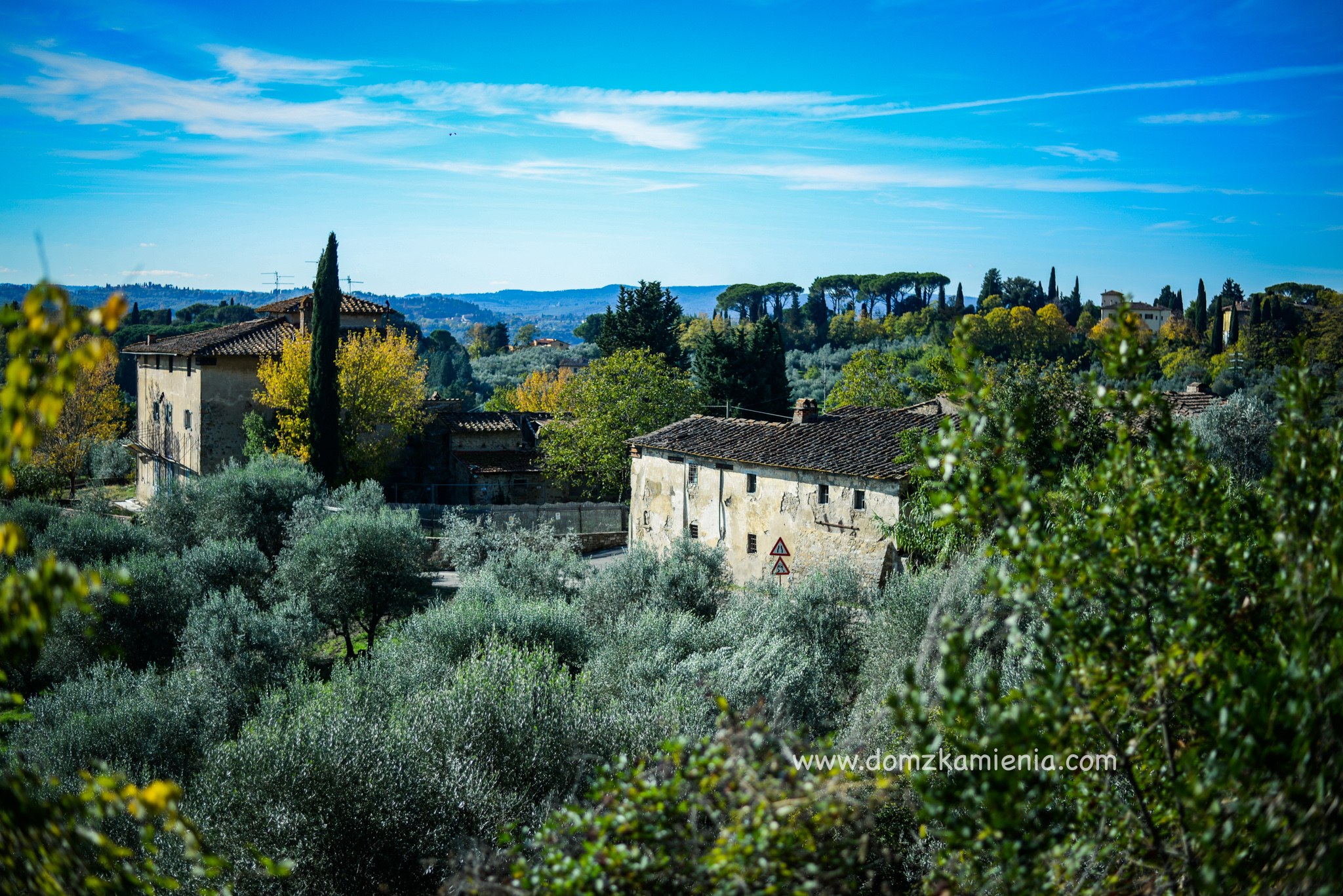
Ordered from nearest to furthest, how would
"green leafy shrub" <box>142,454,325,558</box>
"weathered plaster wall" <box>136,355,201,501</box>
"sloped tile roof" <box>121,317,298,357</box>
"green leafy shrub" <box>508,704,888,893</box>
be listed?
"green leafy shrub" <box>508,704,888,893</box>, "green leafy shrub" <box>142,454,325,558</box>, "sloped tile roof" <box>121,317,298,357</box>, "weathered plaster wall" <box>136,355,201,501</box>

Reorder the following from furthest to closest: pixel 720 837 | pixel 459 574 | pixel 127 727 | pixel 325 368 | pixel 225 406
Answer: pixel 225 406 < pixel 325 368 < pixel 459 574 < pixel 127 727 < pixel 720 837

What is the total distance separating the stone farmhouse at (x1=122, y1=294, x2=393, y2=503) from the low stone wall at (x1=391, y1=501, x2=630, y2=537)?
9374mm

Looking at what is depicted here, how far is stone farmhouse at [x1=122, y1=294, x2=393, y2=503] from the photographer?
38062 mm

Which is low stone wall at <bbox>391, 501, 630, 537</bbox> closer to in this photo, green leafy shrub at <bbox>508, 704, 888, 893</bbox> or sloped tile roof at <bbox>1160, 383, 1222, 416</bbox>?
sloped tile roof at <bbox>1160, 383, 1222, 416</bbox>

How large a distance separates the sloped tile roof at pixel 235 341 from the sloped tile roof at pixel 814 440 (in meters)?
19.1

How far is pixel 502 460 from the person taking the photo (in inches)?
1714

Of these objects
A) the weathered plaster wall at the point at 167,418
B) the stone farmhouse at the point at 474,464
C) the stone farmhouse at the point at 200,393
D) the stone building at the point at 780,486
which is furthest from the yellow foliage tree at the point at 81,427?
the stone building at the point at 780,486

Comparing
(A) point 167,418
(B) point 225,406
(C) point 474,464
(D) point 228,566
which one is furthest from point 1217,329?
(A) point 167,418

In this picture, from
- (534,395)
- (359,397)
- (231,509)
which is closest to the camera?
(231,509)

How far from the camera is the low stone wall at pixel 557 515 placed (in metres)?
34.6

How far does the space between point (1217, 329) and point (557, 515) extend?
5949 centimetres

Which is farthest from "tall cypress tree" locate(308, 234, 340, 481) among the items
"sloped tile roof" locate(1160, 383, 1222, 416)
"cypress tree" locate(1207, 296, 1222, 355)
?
"cypress tree" locate(1207, 296, 1222, 355)

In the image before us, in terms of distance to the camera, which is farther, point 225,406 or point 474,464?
Result: point 474,464

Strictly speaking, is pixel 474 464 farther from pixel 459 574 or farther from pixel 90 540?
pixel 90 540
